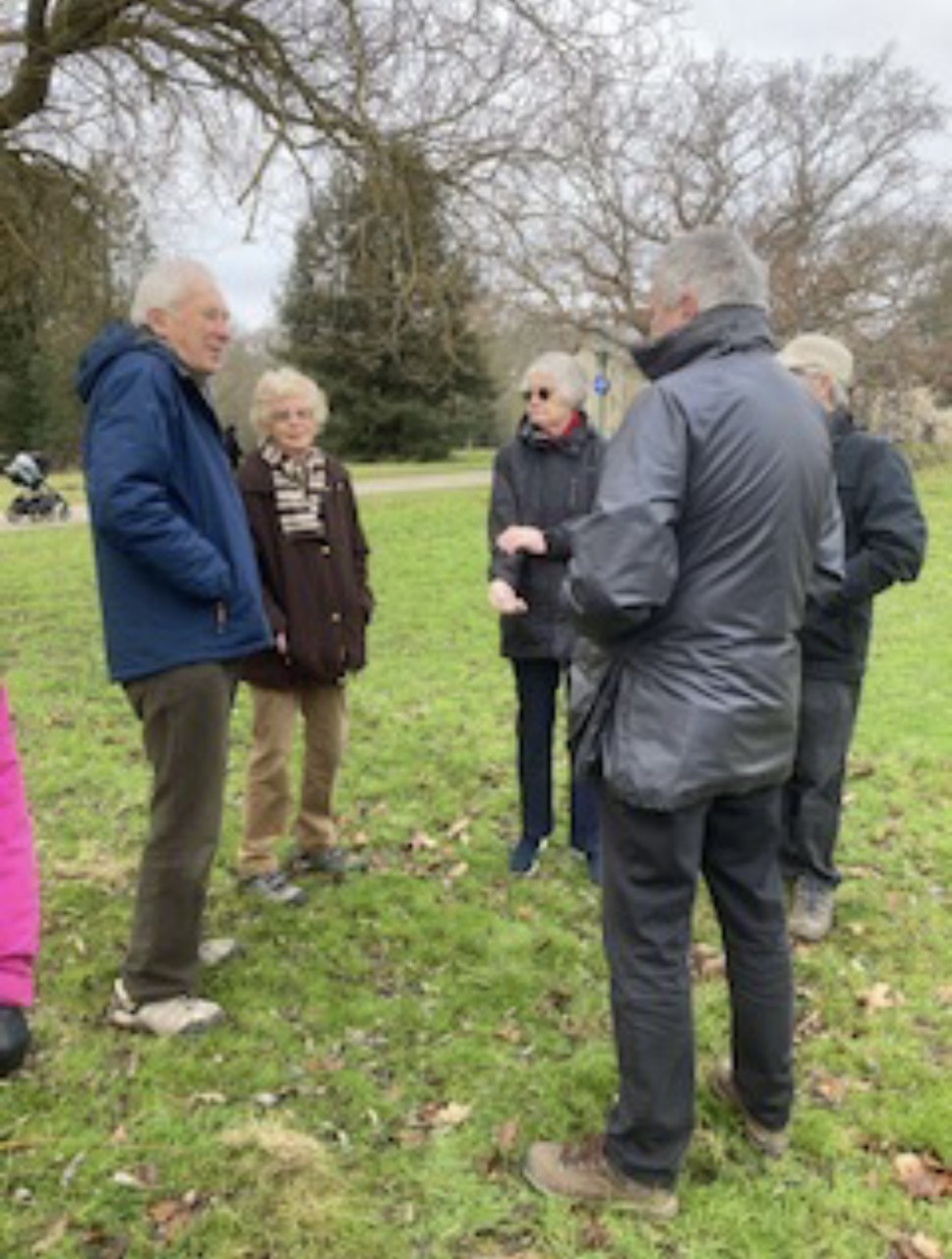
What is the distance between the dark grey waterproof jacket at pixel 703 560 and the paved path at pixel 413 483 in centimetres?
1808

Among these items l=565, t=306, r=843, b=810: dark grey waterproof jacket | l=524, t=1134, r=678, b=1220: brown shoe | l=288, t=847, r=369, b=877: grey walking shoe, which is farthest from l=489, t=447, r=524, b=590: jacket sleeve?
l=524, t=1134, r=678, b=1220: brown shoe

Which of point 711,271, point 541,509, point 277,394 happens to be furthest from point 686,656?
point 277,394

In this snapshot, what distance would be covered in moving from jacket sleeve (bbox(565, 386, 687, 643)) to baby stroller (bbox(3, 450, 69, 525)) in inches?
698

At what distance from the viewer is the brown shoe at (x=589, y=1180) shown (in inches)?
106

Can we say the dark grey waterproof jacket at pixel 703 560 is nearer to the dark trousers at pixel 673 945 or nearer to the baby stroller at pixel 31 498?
the dark trousers at pixel 673 945

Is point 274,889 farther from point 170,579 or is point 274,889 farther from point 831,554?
point 831,554

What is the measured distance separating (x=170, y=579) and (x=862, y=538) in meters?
2.33

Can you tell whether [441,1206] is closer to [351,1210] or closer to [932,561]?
[351,1210]

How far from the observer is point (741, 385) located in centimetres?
242

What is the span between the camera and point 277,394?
4.07 m

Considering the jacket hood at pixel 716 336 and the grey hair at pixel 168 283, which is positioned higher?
the grey hair at pixel 168 283

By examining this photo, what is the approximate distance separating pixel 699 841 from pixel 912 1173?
114cm

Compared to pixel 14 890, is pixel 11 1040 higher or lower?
lower

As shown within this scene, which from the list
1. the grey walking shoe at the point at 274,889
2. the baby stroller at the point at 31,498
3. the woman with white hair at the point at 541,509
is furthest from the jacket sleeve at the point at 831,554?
the baby stroller at the point at 31,498
